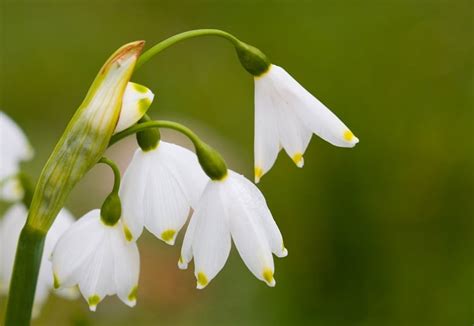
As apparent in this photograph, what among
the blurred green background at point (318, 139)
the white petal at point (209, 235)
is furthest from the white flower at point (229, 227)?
the blurred green background at point (318, 139)

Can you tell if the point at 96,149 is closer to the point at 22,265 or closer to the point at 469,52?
the point at 22,265

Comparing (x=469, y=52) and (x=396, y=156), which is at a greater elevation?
(x=469, y=52)

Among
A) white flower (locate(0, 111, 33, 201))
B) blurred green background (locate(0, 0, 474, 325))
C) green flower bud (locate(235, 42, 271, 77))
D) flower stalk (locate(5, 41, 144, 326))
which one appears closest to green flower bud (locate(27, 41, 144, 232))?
flower stalk (locate(5, 41, 144, 326))

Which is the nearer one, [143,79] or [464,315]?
[464,315]

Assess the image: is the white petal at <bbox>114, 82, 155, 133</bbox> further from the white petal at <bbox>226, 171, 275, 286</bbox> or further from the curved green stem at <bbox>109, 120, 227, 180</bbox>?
the white petal at <bbox>226, 171, 275, 286</bbox>

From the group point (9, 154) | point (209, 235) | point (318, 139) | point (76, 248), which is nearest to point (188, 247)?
point (209, 235)

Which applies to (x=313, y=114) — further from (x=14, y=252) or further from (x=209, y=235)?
(x=14, y=252)

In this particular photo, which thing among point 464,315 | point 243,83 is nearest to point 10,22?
point 243,83
